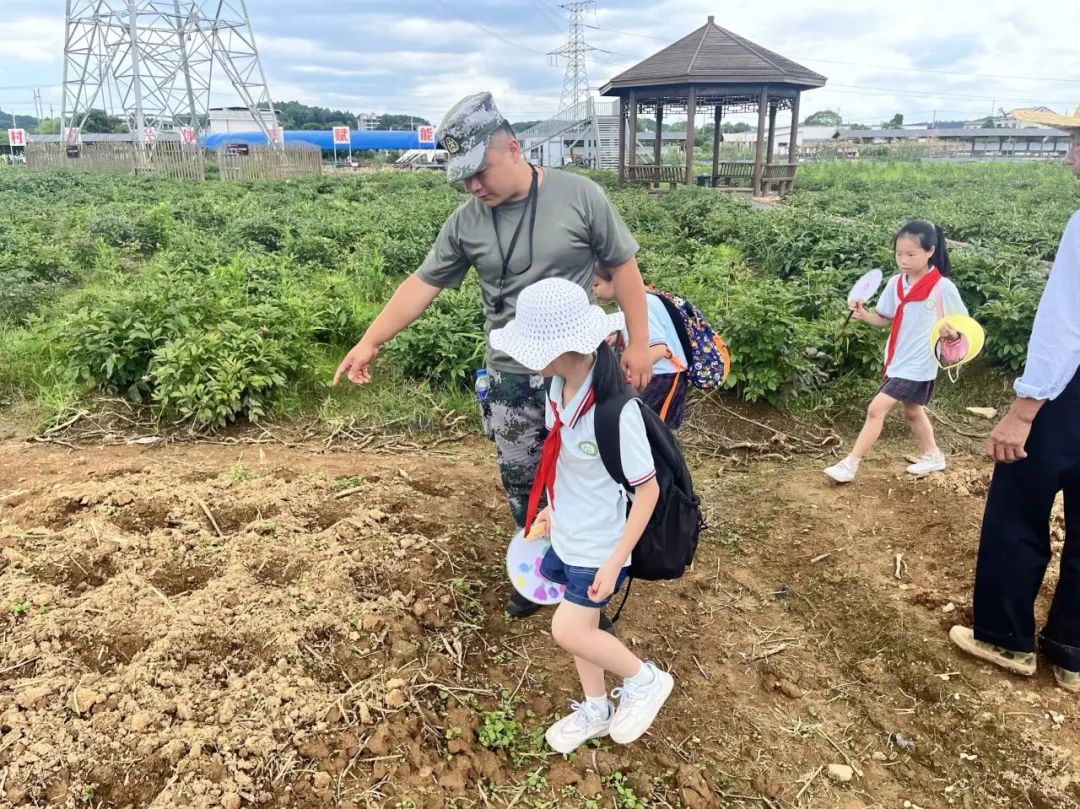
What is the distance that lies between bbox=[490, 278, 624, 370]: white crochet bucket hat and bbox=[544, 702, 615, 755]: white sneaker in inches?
44.1

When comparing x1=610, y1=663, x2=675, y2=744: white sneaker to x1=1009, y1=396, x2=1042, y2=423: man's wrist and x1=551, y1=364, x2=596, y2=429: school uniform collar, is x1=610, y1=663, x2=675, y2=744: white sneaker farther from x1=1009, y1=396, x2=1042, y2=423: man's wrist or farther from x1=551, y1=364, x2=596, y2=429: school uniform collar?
x1=1009, y1=396, x2=1042, y2=423: man's wrist

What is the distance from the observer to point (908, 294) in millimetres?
4062

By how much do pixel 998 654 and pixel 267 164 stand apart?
2717 cm

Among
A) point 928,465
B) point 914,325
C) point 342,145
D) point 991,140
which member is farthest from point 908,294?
point 991,140

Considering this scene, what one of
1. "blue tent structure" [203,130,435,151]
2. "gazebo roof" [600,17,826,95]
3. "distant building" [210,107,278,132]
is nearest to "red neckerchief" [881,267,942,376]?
"gazebo roof" [600,17,826,95]

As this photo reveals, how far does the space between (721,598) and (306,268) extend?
18.7 ft

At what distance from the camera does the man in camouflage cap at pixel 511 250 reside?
8.09 feet

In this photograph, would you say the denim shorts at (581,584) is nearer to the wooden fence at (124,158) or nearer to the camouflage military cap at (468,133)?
the camouflage military cap at (468,133)

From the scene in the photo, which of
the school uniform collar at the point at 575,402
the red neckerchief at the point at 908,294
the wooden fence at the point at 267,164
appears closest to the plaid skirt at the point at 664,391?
the school uniform collar at the point at 575,402

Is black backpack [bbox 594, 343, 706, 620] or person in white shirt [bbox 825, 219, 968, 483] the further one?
person in white shirt [bbox 825, 219, 968, 483]

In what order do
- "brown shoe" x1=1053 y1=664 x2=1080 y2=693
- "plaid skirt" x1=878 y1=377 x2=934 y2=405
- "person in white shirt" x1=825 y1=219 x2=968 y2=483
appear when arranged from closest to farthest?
"brown shoe" x1=1053 y1=664 x2=1080 y2=693
"person in white shirt" x1=825 y1=219 x2=968 y2=483
"plaid skirt" x1=878 y1=377 x2=934 y2=405

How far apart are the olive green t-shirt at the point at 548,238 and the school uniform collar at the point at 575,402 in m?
0.49

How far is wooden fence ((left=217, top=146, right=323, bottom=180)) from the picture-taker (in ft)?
83.6

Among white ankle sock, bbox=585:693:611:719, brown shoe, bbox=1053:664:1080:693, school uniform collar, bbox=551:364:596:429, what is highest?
school uniform collar, bbox=551:364:596:429
